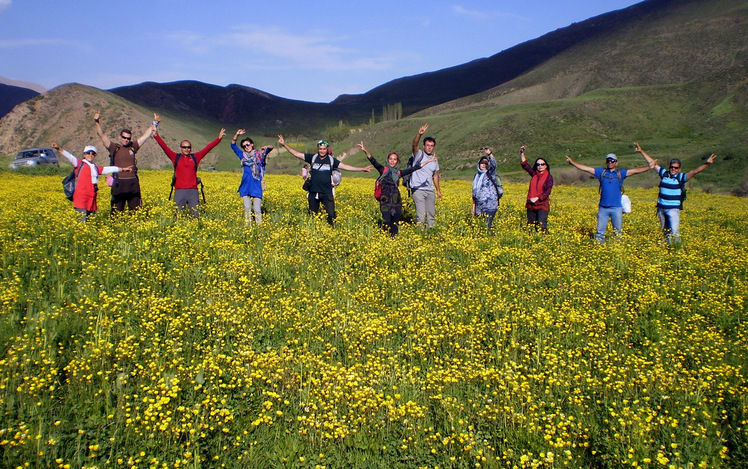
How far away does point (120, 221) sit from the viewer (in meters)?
10.4

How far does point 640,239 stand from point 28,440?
11724 millimetres

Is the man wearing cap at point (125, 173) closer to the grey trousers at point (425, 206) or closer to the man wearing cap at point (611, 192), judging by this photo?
the grey trousers at point (425, 206)

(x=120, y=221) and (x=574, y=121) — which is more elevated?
(x=574, y=121)

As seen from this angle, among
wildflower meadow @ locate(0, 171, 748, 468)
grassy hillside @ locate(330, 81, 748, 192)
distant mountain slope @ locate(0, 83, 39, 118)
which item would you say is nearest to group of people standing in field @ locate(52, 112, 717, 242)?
wildflower meadow @ locate(0, 171, 748, 468)

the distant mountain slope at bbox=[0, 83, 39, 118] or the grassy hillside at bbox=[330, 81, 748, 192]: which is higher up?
the distant mountain slope at bbox=[0, 83, 39, 118]

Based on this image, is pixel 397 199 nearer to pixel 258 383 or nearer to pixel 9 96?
pixel 258 383

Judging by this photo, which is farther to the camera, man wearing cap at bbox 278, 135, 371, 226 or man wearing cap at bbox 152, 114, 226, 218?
man wearing cap at bbox 278, 135, 371, 226

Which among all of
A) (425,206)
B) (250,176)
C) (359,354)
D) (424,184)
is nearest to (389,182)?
(424,184)

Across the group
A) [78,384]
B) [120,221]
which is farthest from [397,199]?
[78,384]

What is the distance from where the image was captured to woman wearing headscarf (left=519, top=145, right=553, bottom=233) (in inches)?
447

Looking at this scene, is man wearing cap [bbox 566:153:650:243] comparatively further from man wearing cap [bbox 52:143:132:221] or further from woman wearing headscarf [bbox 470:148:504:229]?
man wearing cap [bbox 52:143:132:221]

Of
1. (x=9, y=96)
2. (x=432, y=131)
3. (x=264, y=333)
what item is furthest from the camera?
(x=9, y=96)

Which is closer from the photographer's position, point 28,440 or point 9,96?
point 28,440

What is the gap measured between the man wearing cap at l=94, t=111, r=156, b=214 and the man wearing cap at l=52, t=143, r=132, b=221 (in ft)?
1.16
